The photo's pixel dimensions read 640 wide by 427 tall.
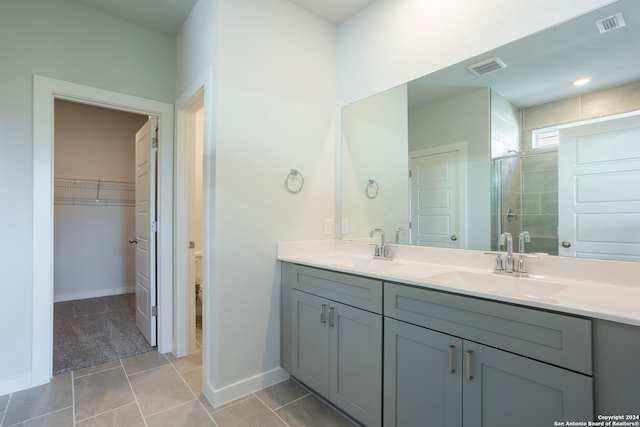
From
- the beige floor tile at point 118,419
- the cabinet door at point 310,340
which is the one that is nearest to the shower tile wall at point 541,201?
the cabinet door at point 310,340

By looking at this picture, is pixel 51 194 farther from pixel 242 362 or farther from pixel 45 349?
pixel 242 362

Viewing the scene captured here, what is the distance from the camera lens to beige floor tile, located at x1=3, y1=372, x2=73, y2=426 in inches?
69.4

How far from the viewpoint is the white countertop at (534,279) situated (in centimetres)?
100

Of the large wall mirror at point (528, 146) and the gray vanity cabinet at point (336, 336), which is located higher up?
the large wall mirror at point (528, 146)

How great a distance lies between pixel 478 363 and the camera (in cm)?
115

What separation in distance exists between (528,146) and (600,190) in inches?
13.8

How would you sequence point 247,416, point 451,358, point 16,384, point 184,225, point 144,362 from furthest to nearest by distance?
point 184,225 < point 144,362 < point 16,384 < point 247,416 < point 451,358

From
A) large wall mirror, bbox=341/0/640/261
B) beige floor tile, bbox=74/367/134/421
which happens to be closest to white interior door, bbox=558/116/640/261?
large wall mirror, bbox=341/0/640/261

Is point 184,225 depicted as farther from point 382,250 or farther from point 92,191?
point 92,191

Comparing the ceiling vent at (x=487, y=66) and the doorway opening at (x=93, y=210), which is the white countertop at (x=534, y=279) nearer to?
the ceiling vent at (x=487, y=66)

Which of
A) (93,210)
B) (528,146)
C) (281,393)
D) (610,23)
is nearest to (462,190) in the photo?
(528,146)

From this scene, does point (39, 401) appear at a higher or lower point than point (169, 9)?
lower

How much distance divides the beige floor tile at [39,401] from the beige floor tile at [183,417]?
0.61 metres

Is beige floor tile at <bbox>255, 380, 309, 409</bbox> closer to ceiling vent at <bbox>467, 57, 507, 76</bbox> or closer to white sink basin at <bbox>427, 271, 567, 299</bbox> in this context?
white sink basin at <bbox>427, 271, 567, 299</bbox>
